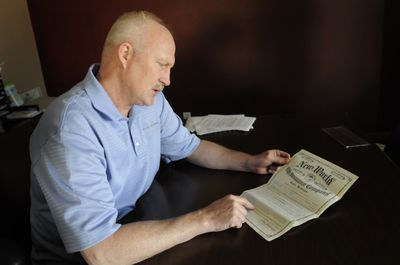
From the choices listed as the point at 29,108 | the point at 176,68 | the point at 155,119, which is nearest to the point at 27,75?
the point at 29,108

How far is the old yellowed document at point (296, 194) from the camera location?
96 centimetres

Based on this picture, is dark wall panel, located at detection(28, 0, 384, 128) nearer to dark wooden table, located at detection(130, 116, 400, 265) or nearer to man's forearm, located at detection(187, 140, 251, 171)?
dark wooden table, located at detection(130, 116, 400, 265)

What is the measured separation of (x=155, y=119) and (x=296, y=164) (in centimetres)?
50

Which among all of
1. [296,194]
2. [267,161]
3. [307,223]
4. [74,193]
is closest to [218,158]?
[267,161]

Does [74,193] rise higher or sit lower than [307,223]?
higher

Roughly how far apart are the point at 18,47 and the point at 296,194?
2516mm

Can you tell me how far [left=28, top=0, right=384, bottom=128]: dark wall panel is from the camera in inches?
102

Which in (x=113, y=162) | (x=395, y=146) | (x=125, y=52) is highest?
(x=125, y=52)

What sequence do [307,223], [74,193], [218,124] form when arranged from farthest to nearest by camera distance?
[218,124], [307,223], [74,193]

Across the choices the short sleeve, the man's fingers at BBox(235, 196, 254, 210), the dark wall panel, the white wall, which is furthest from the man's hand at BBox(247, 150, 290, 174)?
the white wall

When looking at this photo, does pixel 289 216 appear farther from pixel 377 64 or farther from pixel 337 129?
pixel 377 64

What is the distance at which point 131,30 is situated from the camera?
3.35ft

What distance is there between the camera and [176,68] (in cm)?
287

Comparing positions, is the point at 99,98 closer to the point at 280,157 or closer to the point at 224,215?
the point at 224,215
